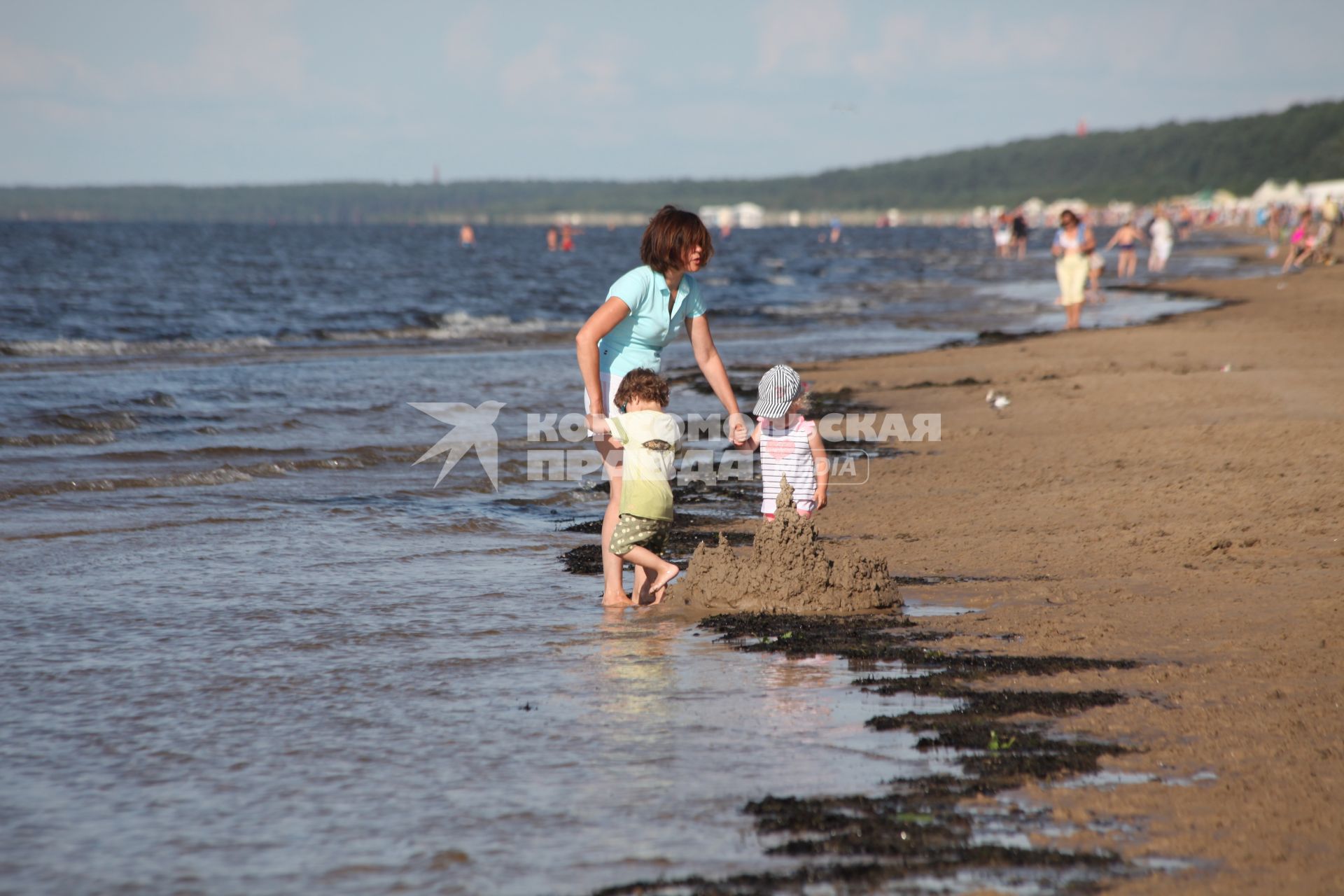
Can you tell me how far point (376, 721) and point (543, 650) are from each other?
100 centimetres

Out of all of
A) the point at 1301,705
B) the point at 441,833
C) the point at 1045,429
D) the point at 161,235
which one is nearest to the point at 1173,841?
the point at 1301,705

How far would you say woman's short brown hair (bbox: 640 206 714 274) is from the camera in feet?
18.6

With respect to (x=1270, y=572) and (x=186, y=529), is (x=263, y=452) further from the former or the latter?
(x=1270, y=572)

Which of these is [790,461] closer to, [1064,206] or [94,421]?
[94,421]

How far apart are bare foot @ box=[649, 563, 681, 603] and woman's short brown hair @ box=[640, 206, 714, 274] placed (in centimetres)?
140

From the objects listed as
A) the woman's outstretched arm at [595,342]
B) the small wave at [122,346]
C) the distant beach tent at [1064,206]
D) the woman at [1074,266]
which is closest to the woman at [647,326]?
the woman's outstretched arm at [595,342]

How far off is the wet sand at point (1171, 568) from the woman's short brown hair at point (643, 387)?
150 cm

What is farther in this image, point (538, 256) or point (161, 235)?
point (161, 235)

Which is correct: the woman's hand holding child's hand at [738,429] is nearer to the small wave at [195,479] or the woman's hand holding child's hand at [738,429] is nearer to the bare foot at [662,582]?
the bare foot at [662,582]

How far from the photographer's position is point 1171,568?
598 centimetres

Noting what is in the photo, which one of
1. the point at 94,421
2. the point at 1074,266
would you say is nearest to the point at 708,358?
the point at 94,421

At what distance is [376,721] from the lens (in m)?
4.27

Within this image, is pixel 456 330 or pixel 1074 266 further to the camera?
pixel 456 330

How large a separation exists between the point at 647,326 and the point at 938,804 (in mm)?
A: 3009
